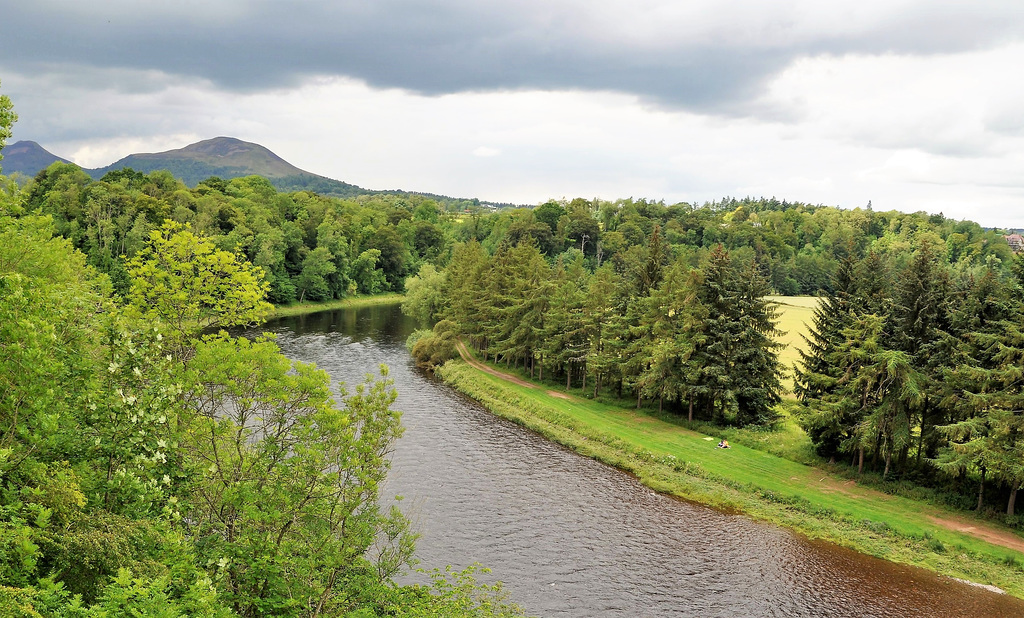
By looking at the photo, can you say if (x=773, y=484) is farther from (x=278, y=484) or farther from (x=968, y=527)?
(x=278, y=484)

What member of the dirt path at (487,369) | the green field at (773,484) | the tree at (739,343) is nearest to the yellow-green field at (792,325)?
the tree at (739,343)

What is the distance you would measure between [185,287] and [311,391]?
15.3 feet

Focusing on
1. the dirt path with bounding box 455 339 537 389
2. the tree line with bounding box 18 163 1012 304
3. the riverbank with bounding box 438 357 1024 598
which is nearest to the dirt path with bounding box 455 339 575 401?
the dirt path with bounding box 455 339 537 389

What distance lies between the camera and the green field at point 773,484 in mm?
31125

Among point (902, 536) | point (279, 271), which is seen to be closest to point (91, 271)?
point (902, 536)

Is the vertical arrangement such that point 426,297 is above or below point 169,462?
below

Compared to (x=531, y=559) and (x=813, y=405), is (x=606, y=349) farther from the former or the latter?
(x=531, y=559)

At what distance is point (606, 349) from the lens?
5644cm

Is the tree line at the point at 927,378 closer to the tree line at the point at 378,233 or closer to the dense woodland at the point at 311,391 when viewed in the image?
the dense woodland at the point at 311,391

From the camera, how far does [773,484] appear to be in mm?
39312

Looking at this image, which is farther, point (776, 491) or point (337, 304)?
point (337, 304)

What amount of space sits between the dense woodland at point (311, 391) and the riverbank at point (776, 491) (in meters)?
3.08

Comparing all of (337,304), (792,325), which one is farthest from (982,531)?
(337,304)

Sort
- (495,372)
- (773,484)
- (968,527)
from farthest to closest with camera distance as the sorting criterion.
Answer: (495,372) < (773,484) < (968,527)
